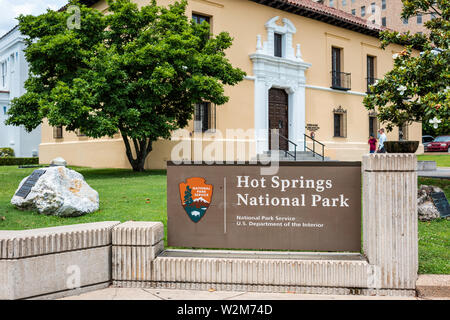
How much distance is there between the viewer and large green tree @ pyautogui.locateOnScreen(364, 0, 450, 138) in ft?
30.9

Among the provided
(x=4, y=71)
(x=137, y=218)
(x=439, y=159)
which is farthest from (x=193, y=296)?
(x=4, y=71)

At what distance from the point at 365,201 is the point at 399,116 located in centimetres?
815

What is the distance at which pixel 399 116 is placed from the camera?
1122 cm

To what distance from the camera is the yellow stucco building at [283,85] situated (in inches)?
789

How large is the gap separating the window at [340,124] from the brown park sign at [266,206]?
2296 centimetres

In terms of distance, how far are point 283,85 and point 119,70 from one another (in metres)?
11.3

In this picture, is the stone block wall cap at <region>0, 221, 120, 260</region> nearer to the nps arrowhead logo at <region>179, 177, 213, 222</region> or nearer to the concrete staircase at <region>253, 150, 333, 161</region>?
the nps arrowhead logo at <region>179, 177, 213, 222</region>

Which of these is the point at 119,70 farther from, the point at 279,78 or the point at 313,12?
the point at 313,12

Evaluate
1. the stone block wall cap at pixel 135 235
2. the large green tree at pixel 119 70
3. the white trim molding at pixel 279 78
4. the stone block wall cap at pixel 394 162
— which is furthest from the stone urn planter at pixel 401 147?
the white trim molding at pixel 279 78

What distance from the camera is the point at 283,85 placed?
73.8 ft

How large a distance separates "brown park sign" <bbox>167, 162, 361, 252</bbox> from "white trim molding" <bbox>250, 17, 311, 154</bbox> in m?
16.8

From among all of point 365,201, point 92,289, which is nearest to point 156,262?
point 92,289

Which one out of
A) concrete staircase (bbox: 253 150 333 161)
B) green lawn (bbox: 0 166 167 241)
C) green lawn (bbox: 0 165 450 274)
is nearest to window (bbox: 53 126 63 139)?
concrete staircase (bbox: 253 150 333 161)

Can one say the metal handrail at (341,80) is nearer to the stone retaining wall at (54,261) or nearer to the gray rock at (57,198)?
the gray rock at (57,198)
